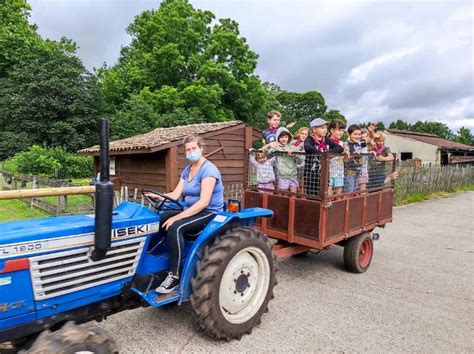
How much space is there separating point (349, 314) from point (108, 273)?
8.18 feet

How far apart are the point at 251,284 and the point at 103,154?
6.33ft

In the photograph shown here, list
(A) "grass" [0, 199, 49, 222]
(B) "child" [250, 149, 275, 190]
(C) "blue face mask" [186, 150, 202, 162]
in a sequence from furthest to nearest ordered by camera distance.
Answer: (A) "grass" [0, 199, 49, 222]
(B) "child" [250, 149, 275, 190]
(C) "blue face mask" [186, 150, 202, 162]

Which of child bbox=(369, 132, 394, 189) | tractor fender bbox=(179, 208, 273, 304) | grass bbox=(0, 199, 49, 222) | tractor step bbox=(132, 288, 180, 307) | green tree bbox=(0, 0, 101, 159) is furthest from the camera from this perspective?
green tree bbox=(0, 0, 101, 159)

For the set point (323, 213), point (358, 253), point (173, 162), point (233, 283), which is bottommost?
point (358, 253)

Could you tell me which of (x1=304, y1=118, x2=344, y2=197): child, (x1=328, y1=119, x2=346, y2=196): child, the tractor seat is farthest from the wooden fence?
the tractor seat

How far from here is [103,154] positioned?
6.91ft

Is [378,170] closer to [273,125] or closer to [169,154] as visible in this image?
[273,125]

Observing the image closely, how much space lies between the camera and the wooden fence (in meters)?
13.0

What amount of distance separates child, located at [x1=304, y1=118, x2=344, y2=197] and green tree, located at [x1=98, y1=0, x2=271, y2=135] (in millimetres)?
18536

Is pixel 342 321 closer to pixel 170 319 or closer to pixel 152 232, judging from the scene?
pixel 170 319

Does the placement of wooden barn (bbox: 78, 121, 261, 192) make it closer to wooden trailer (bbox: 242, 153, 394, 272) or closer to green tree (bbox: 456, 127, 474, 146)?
wooden trailer (bbox: 242, 153, 394, 272)

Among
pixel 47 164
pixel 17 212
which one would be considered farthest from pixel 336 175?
pixel 47 164

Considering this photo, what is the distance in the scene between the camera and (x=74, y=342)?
203 cm

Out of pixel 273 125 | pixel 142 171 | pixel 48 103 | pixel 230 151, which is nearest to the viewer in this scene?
pixel 273 125
